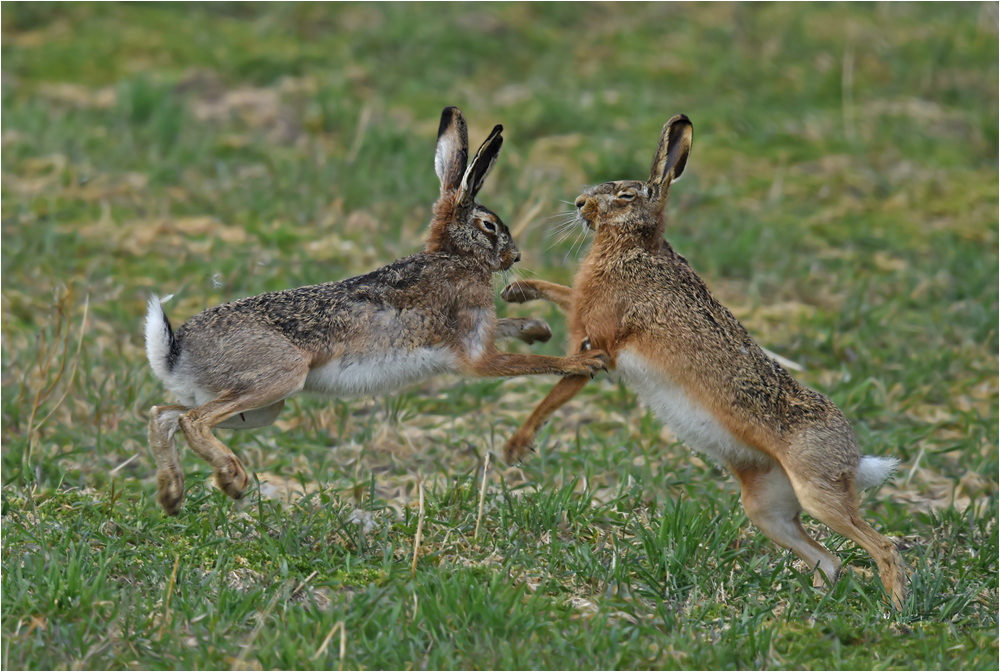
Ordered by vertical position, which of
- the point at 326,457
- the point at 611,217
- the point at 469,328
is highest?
the point at 611,217

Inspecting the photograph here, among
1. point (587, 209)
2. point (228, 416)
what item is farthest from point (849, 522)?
point (228, 416)

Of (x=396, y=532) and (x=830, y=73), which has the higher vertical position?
(x=830, y=73)

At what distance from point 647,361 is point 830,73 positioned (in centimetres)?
701

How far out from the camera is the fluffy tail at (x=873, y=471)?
489 centimetres

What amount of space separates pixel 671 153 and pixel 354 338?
1.65 metres

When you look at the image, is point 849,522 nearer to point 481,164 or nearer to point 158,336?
point 481,164

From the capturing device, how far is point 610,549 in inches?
193

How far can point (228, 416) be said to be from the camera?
461 centimetres

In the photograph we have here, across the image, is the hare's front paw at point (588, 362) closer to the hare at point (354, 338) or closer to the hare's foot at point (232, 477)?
the hare at point (354, 338)

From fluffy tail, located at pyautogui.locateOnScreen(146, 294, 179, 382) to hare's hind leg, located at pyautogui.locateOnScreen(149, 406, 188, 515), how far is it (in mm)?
230

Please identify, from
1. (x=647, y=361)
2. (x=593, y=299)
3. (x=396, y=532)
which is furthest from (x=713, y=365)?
(x=396, y=532)

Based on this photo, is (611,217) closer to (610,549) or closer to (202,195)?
(610,549)

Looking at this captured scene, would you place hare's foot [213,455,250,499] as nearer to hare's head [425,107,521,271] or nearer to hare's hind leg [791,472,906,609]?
hare's head [425,107,521,271]

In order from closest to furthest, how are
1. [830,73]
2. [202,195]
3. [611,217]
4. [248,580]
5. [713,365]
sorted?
[248,580] → [713,365] → [611,217] → [202,195] → [830,73]
